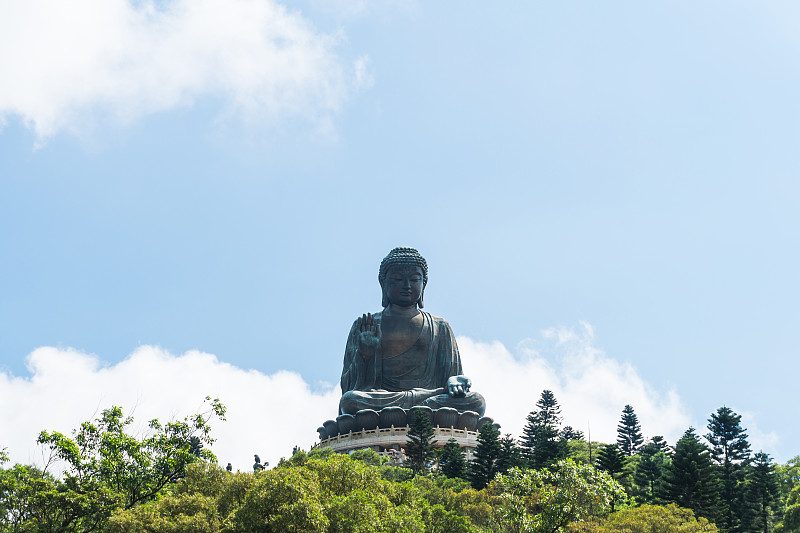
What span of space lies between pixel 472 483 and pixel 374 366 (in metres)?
13.6

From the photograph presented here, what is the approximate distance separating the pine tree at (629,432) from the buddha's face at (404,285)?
15.3 meters

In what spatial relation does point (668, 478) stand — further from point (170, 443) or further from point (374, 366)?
point (374, 366)

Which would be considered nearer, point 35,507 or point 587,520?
point 35,507

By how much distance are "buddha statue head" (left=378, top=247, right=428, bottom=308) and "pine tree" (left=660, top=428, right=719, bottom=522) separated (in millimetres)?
18815

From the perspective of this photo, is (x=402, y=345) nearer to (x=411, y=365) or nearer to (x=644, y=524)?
(x=411, y=365)

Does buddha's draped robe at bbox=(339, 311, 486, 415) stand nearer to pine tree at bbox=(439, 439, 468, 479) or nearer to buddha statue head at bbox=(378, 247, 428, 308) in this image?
buddha statue head at bbox=(378, 247, 428, 308)

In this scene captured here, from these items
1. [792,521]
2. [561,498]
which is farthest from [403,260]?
[561,498]

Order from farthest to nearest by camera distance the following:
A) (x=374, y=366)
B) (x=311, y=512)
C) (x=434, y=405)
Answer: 1. (x=374, y=366)
2. (x=434, y=405)
3. (x=311, y=512)

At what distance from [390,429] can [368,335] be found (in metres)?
5.74

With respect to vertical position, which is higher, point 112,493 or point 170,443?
point 170,443

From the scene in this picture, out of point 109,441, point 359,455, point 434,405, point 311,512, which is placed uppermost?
point 434,405

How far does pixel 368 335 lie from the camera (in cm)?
3931

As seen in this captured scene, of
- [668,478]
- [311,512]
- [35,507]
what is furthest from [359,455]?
[311,512]

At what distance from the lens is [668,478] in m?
23.4
